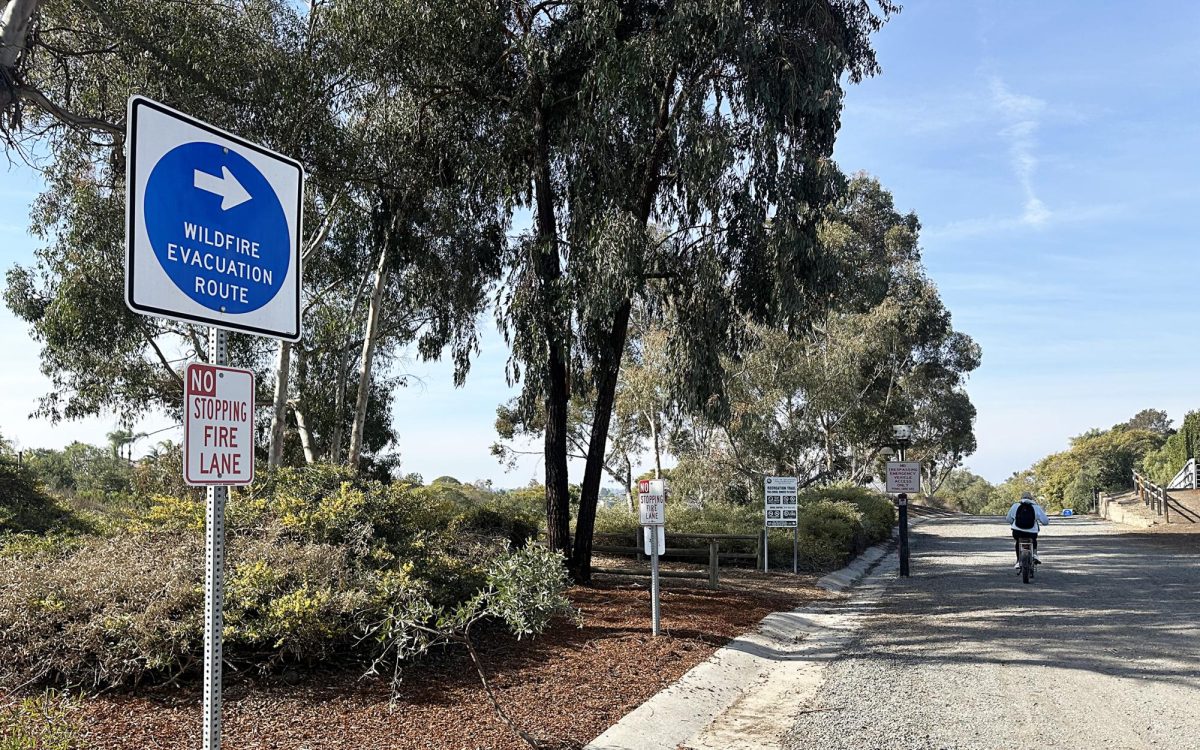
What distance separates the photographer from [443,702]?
20.2 feet

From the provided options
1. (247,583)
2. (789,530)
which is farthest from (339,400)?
(247,583)

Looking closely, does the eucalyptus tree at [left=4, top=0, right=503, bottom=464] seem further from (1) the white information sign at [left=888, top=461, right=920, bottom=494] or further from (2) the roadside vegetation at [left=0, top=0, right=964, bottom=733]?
(1) the white information sign at [left=888, top=461, right=920, bottom=494]

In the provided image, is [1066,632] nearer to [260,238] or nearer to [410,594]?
[410,594]

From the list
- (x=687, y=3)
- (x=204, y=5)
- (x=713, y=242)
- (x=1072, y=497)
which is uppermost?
(x=204, y=5)

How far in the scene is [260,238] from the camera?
3.14 meters

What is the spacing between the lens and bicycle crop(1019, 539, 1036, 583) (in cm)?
1533

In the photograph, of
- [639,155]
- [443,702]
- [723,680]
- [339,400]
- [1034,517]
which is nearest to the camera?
[443,702]

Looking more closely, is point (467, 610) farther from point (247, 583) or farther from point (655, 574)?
point (655, 574)

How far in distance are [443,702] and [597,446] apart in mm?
7185

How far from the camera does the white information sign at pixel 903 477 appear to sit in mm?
17438

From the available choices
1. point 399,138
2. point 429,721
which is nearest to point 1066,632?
point 429,721

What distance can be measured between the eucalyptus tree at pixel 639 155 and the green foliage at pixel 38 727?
7.67m

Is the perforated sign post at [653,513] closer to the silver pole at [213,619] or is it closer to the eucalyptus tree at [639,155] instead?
the eucalyptus tree at [639,155]

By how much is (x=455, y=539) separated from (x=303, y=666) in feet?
13.2
